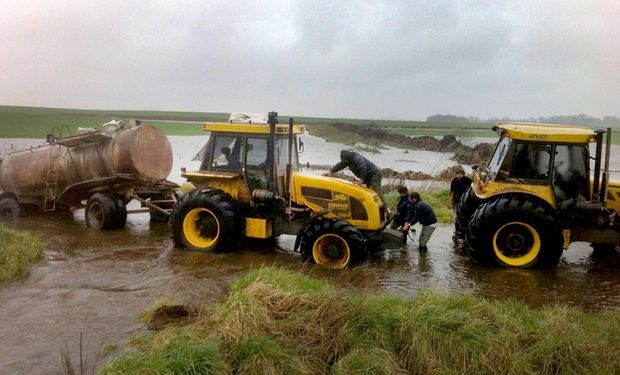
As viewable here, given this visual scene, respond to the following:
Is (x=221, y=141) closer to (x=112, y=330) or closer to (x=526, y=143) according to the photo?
(x=112, y=330)

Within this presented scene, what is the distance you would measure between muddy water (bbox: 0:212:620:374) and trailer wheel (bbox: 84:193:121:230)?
17.5 inches

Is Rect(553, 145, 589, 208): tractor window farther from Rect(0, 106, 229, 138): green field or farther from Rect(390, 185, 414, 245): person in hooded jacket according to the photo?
Rect(0, 106, 229, 138): green field

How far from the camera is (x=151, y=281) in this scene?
786 cm

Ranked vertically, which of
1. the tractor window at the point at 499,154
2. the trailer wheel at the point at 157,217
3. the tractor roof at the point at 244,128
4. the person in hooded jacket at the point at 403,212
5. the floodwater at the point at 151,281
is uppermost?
the tractor roof at the point at 244,128

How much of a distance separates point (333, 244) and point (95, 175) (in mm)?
6126

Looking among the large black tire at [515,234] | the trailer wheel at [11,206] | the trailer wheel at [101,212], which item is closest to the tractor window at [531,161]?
the large black tire at [515,234]

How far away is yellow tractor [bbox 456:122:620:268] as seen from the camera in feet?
27.6

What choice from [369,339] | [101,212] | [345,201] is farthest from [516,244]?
[101,212]

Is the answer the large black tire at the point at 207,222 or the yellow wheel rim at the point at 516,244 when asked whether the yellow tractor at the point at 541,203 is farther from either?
the large black tire at the point at 207,222

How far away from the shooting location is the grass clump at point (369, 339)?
5031 millimetres

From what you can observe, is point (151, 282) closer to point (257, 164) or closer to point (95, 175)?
point (257, 164)

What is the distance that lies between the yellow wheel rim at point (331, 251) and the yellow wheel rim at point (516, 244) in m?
2.37

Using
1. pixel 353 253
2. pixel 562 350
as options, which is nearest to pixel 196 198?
pixel 353 253

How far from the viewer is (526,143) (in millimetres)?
8758
